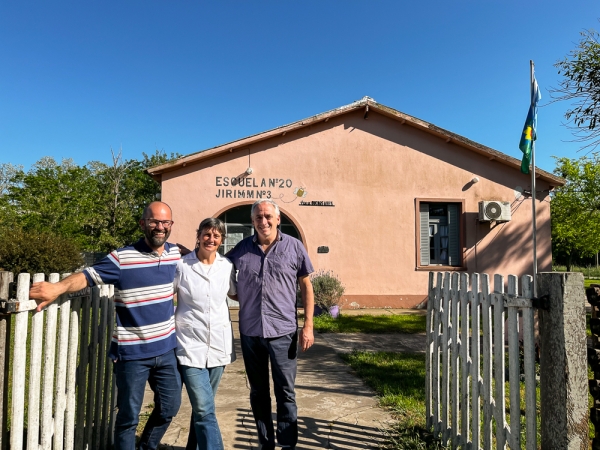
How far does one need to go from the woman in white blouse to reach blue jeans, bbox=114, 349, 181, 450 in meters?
0.10

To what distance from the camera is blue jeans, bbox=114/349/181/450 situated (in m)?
2.45

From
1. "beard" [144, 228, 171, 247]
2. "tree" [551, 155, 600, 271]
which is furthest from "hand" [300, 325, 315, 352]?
"tree" [551, 155, 600, 271]

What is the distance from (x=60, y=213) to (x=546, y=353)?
25.9 metres

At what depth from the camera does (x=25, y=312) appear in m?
2.15

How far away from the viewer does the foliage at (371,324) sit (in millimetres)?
8227

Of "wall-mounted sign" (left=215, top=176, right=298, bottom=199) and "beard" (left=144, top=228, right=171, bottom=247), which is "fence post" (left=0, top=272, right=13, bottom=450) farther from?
"wall-mounted sign" (left=215, top=176, right=298, bottom=199)

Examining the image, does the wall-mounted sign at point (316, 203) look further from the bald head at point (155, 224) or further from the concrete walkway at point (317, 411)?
the bald head at point (155, 224)

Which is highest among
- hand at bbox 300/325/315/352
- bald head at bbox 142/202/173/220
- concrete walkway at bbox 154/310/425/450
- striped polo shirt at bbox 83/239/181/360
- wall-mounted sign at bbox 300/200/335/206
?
wall-mounted sign at bbox 300/200/335/206


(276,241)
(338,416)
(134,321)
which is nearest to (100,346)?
(134,321)

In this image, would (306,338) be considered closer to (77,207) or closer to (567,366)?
(567,366)

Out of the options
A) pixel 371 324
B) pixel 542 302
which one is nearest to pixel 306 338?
pixel 542 302

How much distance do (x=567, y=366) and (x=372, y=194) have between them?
31.4ft

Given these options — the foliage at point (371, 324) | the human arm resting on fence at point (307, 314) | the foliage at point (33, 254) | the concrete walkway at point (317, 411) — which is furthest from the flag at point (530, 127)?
the foliage at point (33, 254)

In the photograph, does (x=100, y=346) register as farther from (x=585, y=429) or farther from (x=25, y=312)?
(x=585, y=429)
